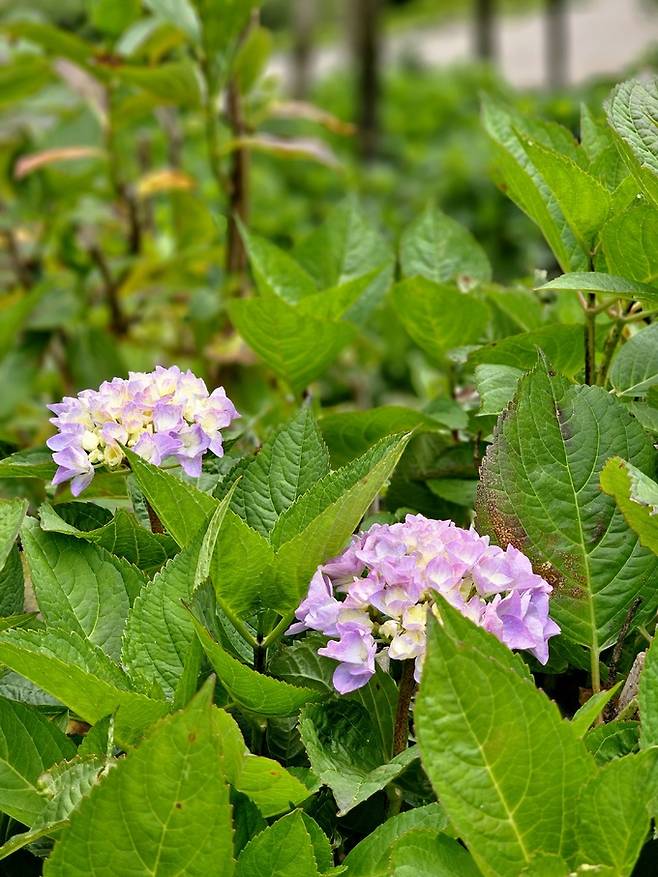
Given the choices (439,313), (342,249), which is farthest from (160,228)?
(439,313)

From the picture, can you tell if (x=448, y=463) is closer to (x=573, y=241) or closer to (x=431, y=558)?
(x=573, y=241)

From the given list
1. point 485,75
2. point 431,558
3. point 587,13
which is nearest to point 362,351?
point 431,558

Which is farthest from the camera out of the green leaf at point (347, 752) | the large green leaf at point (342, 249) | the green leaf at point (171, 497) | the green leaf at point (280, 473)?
the large green leaf at point (342, 249)

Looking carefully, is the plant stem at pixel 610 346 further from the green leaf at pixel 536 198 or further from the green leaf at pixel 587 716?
the green leaf at pixel 587 716

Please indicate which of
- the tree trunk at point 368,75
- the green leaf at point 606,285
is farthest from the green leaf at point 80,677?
the tree trunk at point 368,75

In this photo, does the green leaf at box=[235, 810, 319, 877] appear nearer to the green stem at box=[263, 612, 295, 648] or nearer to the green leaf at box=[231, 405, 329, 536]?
the green stem at box=[263, 612, 295, 648]

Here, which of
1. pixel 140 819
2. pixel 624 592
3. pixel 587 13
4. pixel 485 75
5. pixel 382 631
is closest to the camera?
pixel 140 819
